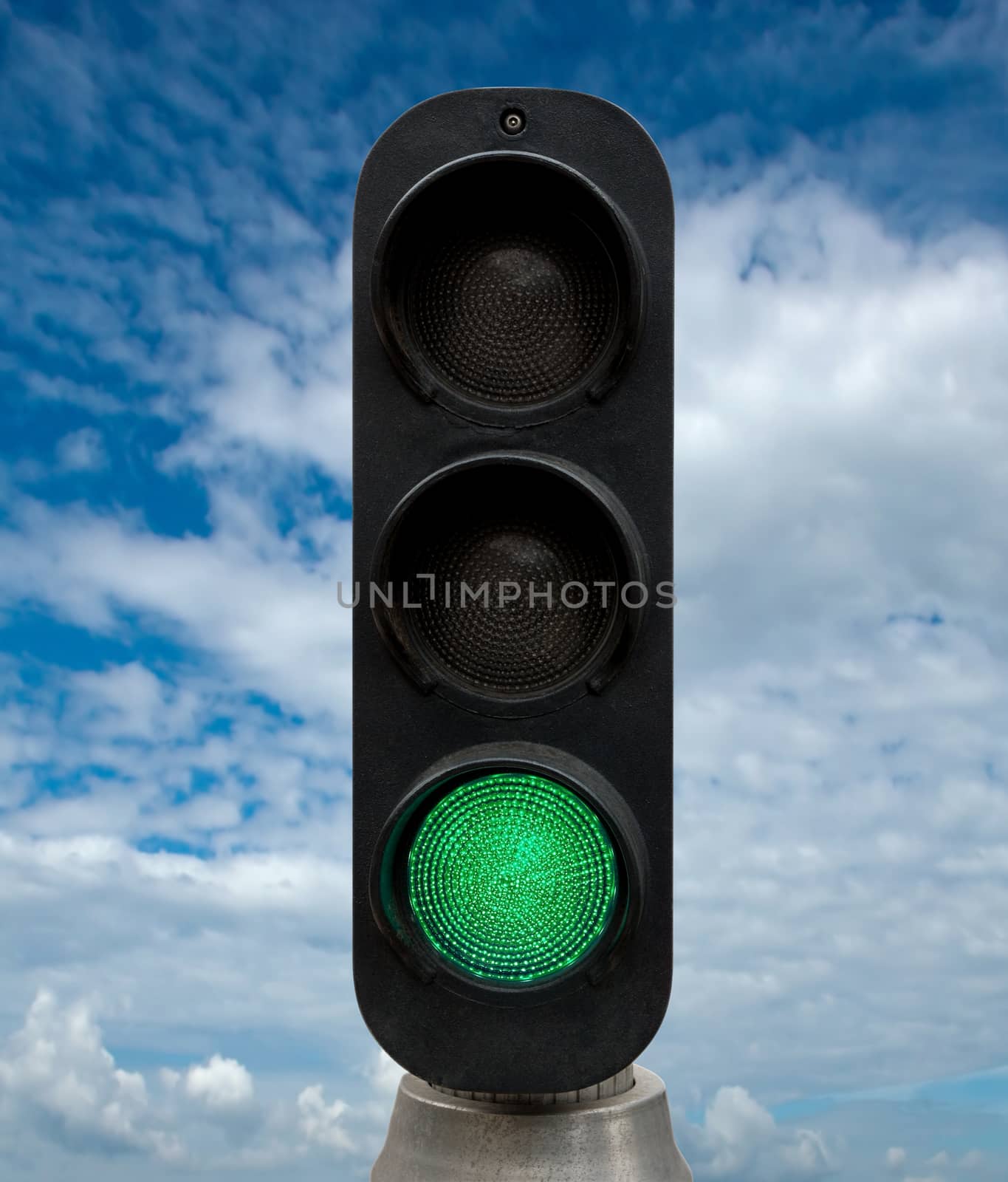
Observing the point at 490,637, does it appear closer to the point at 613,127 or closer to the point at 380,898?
the point at 380,898

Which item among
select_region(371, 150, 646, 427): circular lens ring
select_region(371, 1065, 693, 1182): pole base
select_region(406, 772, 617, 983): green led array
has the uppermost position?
select_region(371, 150, 646, 427): circular lens ring

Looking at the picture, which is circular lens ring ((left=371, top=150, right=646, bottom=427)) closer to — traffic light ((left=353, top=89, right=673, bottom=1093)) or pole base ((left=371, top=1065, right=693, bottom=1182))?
traffic light ((left=353, top=89, right=673, bottom=1093))

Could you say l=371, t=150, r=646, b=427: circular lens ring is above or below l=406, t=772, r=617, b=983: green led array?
above

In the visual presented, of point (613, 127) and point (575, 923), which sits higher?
point (613, 127)

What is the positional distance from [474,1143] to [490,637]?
80 centimetres

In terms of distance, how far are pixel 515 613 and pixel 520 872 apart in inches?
15.1

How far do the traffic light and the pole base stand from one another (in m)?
0.12

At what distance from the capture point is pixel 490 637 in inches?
75.5

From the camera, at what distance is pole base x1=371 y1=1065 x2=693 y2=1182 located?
1.98 metres

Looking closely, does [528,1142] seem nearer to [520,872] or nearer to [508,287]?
[520,872]

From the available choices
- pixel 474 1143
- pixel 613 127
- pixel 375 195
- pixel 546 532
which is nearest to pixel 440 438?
pixel 546 532

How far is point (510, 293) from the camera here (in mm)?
1931

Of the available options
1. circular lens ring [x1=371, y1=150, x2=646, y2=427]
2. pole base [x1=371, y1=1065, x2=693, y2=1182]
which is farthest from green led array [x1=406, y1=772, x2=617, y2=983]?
circular lens ring [x1=371, y1=150, x2=646, y2=427]

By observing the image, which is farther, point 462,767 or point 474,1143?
point 474,1143
